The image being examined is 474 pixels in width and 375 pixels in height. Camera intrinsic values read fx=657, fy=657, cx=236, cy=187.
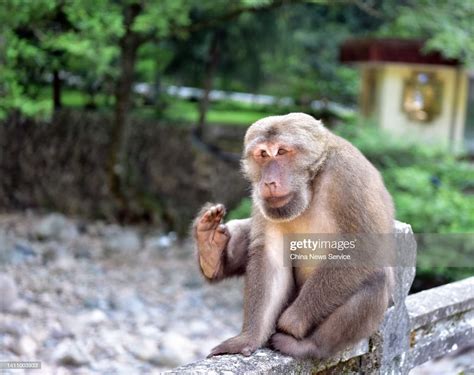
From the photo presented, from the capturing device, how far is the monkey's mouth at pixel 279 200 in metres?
2.71

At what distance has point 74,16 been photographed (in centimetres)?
741

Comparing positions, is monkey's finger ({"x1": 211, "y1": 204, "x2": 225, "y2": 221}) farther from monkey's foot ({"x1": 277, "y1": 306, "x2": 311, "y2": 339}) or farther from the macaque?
monkey's foot ({"x1": 277, "y1": 306, "x2": 311, "y2": 339})

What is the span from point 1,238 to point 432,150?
6323 millimetres

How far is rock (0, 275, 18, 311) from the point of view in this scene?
7039mm

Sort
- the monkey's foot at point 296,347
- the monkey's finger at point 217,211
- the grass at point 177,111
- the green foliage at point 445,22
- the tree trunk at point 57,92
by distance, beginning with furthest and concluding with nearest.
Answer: the grass at point 177,111, the tree trunk at point 57,92, the green foliage at point 445,22, the monkey's finger at point 217,211, the monkey's foot at point 296,347

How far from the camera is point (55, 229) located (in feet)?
34.0

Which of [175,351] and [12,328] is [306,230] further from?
[12,328]

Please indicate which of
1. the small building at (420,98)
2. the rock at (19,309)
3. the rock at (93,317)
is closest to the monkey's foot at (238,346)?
the rock at (93,317)

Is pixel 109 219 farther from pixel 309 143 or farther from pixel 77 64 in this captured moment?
pixel 309 143

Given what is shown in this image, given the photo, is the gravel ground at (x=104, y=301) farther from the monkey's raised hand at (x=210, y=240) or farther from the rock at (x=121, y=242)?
the monkey's raised hand at (x=210, y=240)

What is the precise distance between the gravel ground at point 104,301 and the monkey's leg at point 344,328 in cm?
207

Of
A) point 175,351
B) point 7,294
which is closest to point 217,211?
point 175,351

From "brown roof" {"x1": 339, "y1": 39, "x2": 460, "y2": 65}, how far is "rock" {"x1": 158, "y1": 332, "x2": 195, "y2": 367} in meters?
7.86

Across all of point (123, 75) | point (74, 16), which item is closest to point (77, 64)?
point (123, 75)
